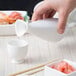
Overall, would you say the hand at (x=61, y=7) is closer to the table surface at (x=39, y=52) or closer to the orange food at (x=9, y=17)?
the table surface at (x=39, y=52)

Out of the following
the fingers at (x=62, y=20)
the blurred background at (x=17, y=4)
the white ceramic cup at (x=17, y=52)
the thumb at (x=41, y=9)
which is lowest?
the white ceramic cup at (x=17, y=52)

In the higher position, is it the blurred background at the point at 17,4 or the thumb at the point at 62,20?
the blurred background at the point at 17,4

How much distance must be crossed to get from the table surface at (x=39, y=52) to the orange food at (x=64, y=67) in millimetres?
96

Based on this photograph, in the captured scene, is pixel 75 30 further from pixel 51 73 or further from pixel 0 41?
pixel 51 73

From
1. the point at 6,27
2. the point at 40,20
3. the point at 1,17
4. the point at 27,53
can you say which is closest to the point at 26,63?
the point at 27,53

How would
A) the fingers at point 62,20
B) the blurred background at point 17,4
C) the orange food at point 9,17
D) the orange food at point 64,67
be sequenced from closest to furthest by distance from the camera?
the orange food at point 64,67 → the fingers at point 62,20 → the orange food at point 9,17 → the blurred background at point 17,4

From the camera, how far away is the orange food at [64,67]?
3.07ft

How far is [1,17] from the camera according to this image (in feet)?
4.99

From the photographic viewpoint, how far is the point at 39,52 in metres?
1.27

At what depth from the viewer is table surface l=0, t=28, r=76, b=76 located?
1.12 m

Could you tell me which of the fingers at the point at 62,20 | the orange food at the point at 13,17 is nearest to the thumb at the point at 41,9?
the fingers at the point at 62,20

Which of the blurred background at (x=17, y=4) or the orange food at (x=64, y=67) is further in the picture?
the blurred background at (x=17, y=4)

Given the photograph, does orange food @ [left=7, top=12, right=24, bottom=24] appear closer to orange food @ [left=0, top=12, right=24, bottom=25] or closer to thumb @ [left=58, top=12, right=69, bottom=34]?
orange food @ [left=0, top=12, right=24, bottom=25]

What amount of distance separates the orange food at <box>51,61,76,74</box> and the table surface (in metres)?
0.10
